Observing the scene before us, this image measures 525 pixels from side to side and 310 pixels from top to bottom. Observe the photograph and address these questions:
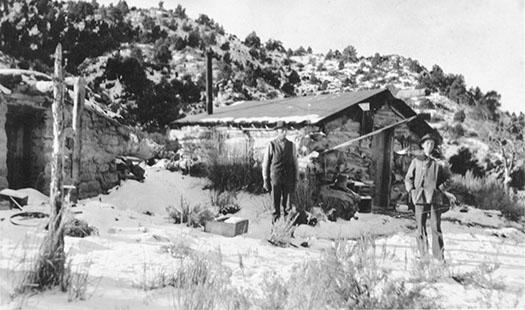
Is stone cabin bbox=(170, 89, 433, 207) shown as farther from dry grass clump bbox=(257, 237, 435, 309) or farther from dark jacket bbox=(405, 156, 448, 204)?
dry grass clump bbox=(257, 237, 435, 309)

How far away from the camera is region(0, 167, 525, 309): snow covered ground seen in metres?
3.15

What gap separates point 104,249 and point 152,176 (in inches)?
254

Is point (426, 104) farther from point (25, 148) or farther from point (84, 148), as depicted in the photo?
point (25, 148)

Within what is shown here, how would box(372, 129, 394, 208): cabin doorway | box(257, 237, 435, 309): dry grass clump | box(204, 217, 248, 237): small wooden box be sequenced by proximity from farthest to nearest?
box(372, 129, 394, 208): cabin doorway, box(204, 217, 248, 237): small wooden box, box(257, 237, 435, 309): dry grass clump

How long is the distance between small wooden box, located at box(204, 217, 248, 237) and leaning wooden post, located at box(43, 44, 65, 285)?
272 centimetres

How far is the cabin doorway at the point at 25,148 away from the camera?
7359mm

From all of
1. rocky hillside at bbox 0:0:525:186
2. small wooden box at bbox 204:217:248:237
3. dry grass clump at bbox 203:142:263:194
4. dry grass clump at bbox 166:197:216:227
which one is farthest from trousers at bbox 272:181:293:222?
rocky hillside at bbox 0:0:525:186

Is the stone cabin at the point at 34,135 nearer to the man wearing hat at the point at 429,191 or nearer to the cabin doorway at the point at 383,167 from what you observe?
the man wearing hat at the point at 429,191

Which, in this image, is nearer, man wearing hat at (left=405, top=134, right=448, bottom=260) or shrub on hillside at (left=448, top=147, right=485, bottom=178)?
man wearing hat at (left=405, top=134, right=448, bottom=260)

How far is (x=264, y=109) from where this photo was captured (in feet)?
41.0

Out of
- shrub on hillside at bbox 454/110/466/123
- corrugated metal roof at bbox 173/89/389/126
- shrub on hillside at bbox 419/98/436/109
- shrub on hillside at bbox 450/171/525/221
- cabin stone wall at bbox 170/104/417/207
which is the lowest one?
shrub on hillside at bbox 450/171/525/221

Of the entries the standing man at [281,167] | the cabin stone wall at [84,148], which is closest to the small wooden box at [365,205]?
the standing man at [281,167]

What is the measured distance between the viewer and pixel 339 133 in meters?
9.74

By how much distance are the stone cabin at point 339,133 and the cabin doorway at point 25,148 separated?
4.58 m
